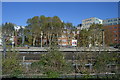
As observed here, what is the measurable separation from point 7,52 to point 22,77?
0.76 metres

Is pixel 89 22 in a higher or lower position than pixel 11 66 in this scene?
higher

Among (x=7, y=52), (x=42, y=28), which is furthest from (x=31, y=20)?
(x=7, y=52)

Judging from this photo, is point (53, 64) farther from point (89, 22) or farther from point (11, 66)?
point (89, 22)

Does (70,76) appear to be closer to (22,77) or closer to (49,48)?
(49,48)

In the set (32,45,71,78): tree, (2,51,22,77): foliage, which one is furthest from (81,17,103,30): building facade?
(2,51,22,77): foliage

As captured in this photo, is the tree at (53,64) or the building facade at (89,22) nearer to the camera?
the tree at (53,64)

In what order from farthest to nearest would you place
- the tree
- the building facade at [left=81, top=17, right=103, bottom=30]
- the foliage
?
1. the building facade at [left=81, top=17, right=103, bottom=30]
2. the tree
3. the foliage

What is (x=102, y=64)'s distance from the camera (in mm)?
3154

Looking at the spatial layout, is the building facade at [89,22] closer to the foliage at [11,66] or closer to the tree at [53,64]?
the tree at [53,64]

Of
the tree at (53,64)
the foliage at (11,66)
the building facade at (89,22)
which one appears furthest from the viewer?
the building facade at (89,22)

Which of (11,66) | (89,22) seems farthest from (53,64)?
(89,22)

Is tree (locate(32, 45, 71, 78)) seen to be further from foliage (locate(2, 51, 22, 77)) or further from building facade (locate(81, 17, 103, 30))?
building facade (locate(81, 17, 103, 30))

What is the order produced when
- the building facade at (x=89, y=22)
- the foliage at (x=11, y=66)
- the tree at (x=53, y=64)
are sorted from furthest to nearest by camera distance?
the building facade at (x=89, y=22) < the tree at (x=53, y=64) < the foliage at (x=11, y=66)

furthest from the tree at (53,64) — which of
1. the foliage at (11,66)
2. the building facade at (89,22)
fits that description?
the building facade at (89,22)
